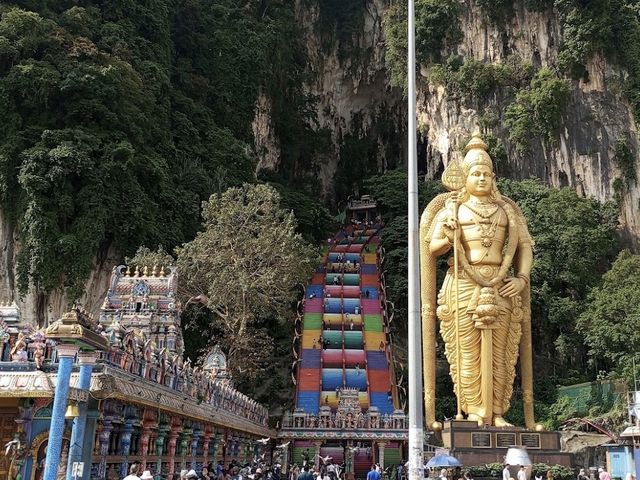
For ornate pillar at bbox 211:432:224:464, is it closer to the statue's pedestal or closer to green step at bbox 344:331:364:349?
the statue's pedestal

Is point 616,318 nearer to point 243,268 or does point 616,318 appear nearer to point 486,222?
point 486,222

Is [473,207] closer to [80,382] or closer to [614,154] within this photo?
[80,382]

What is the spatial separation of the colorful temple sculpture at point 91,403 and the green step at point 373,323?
1375 centimetres

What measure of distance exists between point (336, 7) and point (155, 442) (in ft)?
124

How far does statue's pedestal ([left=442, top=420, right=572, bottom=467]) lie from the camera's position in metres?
11.2

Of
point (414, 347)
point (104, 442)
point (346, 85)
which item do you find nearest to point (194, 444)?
point (104, 442)

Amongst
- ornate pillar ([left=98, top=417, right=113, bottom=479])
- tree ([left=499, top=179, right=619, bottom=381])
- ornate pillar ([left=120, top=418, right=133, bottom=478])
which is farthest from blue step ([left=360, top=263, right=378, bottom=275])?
ornate pillar ([left=98, top=417, right=113, bottom=479])

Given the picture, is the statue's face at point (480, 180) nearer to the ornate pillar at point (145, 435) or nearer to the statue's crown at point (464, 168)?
the statue's crown at point (464, 168)

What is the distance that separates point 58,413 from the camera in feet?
22.4

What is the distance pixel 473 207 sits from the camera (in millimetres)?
13242

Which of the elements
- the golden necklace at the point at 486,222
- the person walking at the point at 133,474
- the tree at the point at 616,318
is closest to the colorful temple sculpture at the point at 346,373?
the tree at the point at 616,318

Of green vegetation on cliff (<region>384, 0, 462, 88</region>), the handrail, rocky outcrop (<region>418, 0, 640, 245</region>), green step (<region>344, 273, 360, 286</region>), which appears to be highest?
green vegetation on cliff (<region>384, 0, 462, 88</region>)

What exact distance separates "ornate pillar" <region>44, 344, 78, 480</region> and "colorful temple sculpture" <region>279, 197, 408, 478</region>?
1128cm

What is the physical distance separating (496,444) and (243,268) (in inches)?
407
